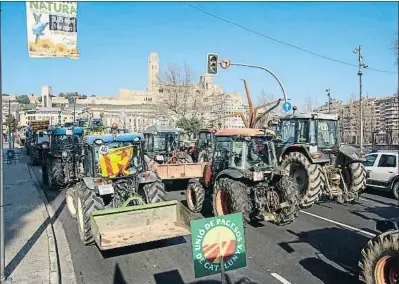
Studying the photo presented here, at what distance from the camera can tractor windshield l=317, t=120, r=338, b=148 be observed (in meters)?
11.8

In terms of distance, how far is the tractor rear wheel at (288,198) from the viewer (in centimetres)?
813

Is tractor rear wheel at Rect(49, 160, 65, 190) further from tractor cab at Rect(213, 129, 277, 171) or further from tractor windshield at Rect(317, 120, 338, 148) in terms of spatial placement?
tractor windshield at Rect(317, 120, 338, 148)

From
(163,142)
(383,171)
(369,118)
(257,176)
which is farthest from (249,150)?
(369,118)

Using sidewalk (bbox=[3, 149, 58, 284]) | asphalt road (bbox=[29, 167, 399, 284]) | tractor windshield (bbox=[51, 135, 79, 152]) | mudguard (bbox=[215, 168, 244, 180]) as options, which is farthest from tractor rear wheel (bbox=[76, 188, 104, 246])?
tractor windshield (bbox=[51, 135, 79, 152])

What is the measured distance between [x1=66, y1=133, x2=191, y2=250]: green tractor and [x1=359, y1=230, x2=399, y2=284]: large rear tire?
3.24 metres

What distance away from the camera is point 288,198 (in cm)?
→ 815

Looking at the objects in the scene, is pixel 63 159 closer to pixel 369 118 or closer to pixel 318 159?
pixel 318 159

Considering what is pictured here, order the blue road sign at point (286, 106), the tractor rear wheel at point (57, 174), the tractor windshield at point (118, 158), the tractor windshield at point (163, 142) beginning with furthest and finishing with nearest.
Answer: the blue road sign at point (286, 106)
the tractor windshield at point (163, 142)
the tractor rear wheel at point (57, 174)
the tractor windshield at point (118, 158)

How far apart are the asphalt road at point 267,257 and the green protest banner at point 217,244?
170cm

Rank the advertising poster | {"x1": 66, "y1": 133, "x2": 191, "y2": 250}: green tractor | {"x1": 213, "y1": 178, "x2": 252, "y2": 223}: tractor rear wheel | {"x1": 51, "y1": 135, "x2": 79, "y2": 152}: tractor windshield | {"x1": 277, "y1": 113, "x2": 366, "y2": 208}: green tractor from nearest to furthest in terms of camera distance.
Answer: the advertising poster < {"x1": 66, "y1": 133, "x2": 191, "y2": 250}: green tractor < {"x1": 213, "y1": 178, "x2": 252, "y2": 223}: tractor rear wheel < {"x1": 277, "y1": 113, "x2": 366, "y2": 208}: green tractor < {"x1": 51, "y1": 135, "x2": 79, "y2": 152}: tractor windshield

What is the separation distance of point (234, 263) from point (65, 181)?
11752mm

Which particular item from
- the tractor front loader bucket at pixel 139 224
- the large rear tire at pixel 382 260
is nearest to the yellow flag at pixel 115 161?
the tractor front loader bucket at pixel 139 224

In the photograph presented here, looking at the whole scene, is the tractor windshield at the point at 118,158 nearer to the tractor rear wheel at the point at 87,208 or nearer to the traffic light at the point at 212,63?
the tractor rear wheel at the point at 87,208

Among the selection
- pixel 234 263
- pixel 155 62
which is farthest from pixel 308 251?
pixel 155 62
